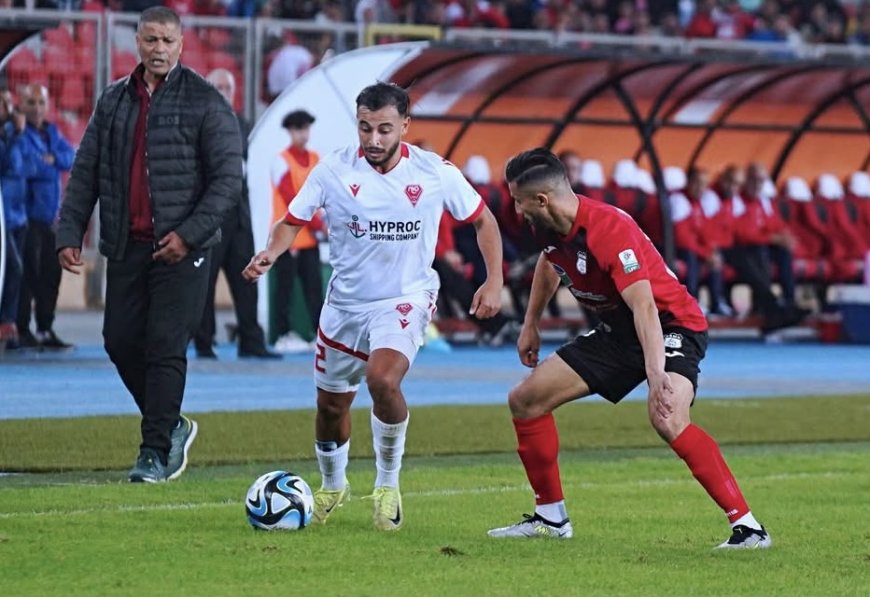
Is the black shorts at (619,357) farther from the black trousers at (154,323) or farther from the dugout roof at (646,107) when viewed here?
the dugout roof at (646,107)

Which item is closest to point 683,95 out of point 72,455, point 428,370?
point 428,370

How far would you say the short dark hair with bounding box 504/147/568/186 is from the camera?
7934 mm

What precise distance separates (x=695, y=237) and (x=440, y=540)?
15875 mm

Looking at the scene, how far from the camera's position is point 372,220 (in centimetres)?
873

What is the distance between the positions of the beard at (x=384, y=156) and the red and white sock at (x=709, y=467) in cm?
188

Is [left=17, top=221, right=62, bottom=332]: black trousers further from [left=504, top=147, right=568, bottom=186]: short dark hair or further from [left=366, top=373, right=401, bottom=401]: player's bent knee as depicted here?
[left=504, top=147, right=568, bottom=186]: short dark hair

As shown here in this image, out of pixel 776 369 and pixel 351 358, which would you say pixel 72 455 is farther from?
pixel 776 369

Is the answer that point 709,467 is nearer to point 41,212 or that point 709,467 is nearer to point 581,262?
point 581,262

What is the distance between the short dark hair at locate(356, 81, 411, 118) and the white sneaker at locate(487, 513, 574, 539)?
6.20 ft

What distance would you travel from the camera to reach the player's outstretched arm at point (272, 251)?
8.36 m

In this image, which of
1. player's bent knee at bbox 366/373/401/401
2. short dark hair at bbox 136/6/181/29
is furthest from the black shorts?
short dark hair at bbox 136/6/181/29

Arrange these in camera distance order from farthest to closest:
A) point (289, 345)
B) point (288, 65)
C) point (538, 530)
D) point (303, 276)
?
Result: point (288, 65) → point (289, 345) → point (303, 276) → point (538, 530)

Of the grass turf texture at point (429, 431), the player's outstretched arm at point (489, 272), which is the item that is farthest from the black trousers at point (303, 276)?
the player's outstretched arm at point (489, 272)

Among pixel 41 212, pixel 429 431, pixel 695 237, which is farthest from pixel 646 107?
pixel 429 431
